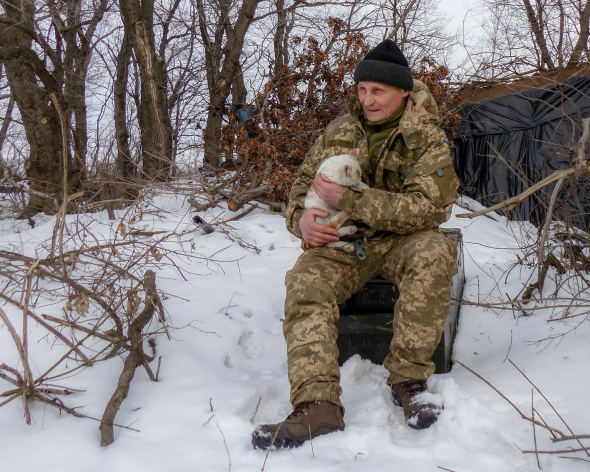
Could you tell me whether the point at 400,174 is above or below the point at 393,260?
above

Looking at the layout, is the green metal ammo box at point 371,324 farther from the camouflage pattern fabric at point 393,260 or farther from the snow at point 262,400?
the camouflage pattern fabric at point 393,260

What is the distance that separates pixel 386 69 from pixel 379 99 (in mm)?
164

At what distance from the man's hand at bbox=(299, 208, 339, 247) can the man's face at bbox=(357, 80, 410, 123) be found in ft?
2.16

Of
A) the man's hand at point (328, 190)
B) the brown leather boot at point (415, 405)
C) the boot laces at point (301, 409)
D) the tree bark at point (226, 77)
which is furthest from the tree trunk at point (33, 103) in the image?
the brown leather boot at point (415, 405)

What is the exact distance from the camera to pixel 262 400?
2789mm

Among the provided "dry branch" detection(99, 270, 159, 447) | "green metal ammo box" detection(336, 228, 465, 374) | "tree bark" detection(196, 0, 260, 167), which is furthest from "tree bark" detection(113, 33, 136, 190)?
"green metal ammo box" detection(336, 228, 465, 374)

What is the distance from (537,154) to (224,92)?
4616mm

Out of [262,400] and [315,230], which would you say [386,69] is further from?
[262,400]

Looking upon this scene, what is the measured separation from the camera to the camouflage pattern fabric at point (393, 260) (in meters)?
2.50

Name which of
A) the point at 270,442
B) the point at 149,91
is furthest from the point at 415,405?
the point at 149,91

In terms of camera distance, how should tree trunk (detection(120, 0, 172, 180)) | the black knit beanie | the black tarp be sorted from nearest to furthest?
the black knit beanie, the black tarp, tree trunk (detection(120, 0, 172, 180))

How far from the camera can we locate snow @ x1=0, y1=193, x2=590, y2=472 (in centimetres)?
216

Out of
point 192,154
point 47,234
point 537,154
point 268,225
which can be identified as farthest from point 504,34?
point 47,234

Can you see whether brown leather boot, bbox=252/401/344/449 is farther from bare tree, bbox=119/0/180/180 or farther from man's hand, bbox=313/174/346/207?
bare tree, bbox=119/0/180/180
